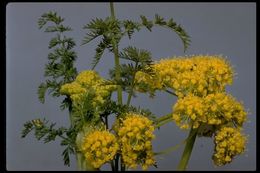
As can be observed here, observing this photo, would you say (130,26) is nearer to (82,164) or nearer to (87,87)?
(87,87)

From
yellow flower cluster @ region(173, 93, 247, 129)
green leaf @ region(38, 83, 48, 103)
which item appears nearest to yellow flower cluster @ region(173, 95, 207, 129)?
yellow flower cluster @ region(173, 93, 247, 129)

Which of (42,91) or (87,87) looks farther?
(42,91)

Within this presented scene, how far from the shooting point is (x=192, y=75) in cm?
242

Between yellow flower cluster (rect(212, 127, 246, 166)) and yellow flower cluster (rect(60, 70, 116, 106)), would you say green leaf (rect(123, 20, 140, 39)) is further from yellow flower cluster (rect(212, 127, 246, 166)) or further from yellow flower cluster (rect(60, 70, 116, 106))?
yellow flower cluster (rect(212, 127, 246, 166))

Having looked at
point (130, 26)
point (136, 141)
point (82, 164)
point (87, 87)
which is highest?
point (130, 26)

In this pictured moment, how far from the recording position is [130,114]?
2432mm

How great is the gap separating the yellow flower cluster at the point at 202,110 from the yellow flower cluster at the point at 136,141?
0.42 ft

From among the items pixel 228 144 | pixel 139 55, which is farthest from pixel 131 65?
pixel 228 144

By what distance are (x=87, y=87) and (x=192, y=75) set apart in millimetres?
459

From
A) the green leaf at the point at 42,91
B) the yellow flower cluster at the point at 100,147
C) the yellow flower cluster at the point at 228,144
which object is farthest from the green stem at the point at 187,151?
the green leaf at the point at 42,91

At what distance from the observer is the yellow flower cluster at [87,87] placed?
8.27ft

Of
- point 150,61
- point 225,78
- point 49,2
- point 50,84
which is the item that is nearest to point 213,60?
point 225,78

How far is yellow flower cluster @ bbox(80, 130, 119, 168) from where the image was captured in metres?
2.34

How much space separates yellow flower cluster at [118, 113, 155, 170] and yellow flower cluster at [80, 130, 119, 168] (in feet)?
0.13
